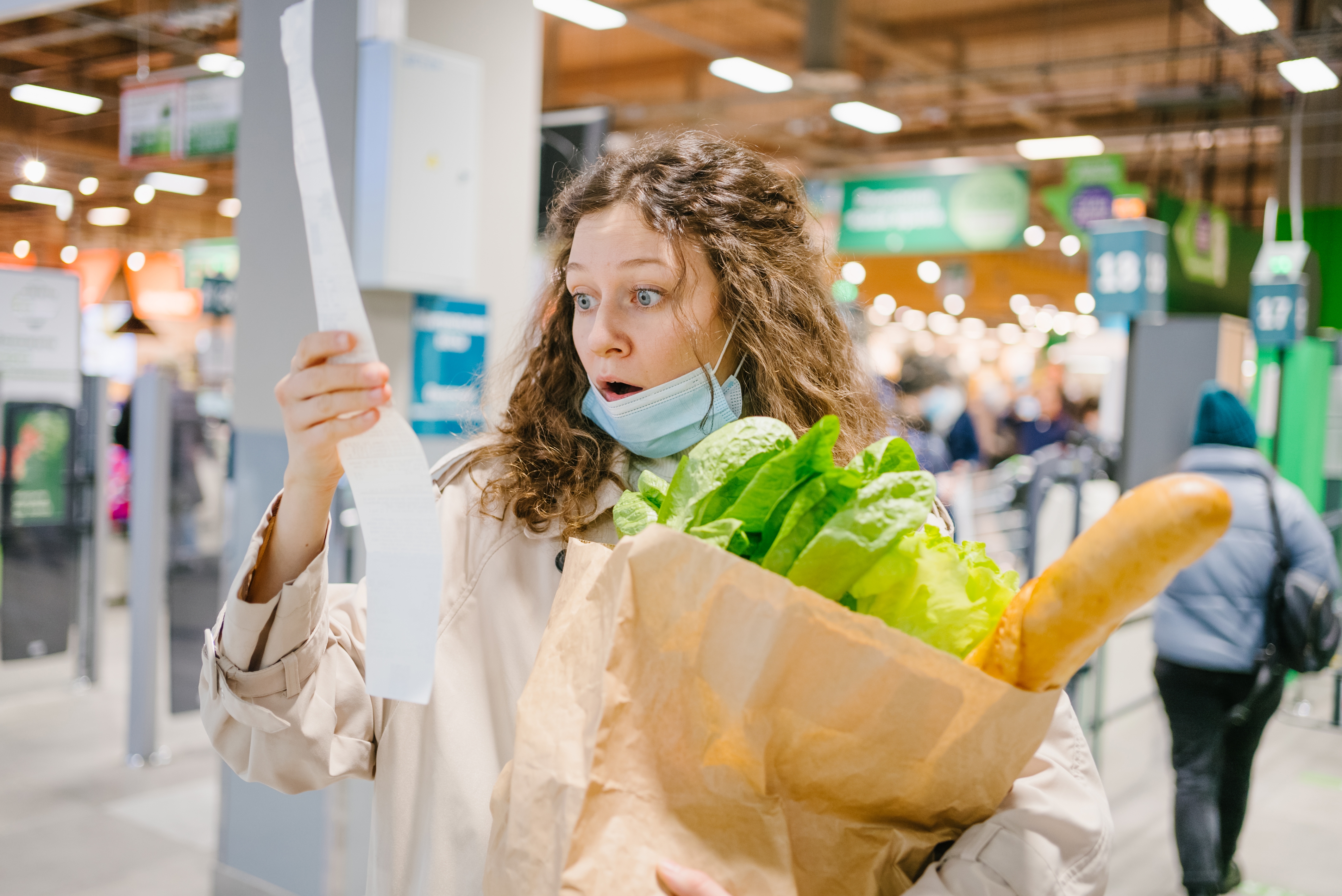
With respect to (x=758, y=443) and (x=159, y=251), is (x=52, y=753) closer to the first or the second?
(x=758, y=443)

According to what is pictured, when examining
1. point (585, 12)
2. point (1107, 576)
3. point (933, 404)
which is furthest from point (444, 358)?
point (933, 404)

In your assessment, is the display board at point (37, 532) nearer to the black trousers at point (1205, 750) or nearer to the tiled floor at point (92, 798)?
the tiled floor at point (92, 798)

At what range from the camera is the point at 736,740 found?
0.79 m

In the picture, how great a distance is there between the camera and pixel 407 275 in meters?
2.97

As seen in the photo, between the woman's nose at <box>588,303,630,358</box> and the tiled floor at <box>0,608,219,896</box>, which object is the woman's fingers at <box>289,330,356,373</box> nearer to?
the woman's nose at <box>588,303,630,358</box>

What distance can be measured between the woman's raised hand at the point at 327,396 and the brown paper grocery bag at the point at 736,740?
29 centimetres

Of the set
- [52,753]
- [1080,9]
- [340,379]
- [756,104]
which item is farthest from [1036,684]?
[756,104]

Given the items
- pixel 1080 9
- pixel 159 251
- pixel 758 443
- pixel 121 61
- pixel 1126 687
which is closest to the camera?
pixel 758 443

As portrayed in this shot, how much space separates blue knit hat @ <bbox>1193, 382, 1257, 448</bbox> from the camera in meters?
3.77

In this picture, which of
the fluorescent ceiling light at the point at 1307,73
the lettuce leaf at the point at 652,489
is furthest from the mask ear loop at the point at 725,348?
the fluorescent ceiling light at the point at 1307,73

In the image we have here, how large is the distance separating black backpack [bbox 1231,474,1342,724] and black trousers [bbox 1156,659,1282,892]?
5 cm

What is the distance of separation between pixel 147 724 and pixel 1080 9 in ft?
37.7

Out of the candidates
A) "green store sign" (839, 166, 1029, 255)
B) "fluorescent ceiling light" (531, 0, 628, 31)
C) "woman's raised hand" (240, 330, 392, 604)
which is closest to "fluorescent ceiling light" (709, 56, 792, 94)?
"fluorescent ceiling light" (531, 0, 628, 31)

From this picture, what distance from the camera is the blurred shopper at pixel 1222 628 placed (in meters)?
3.64
